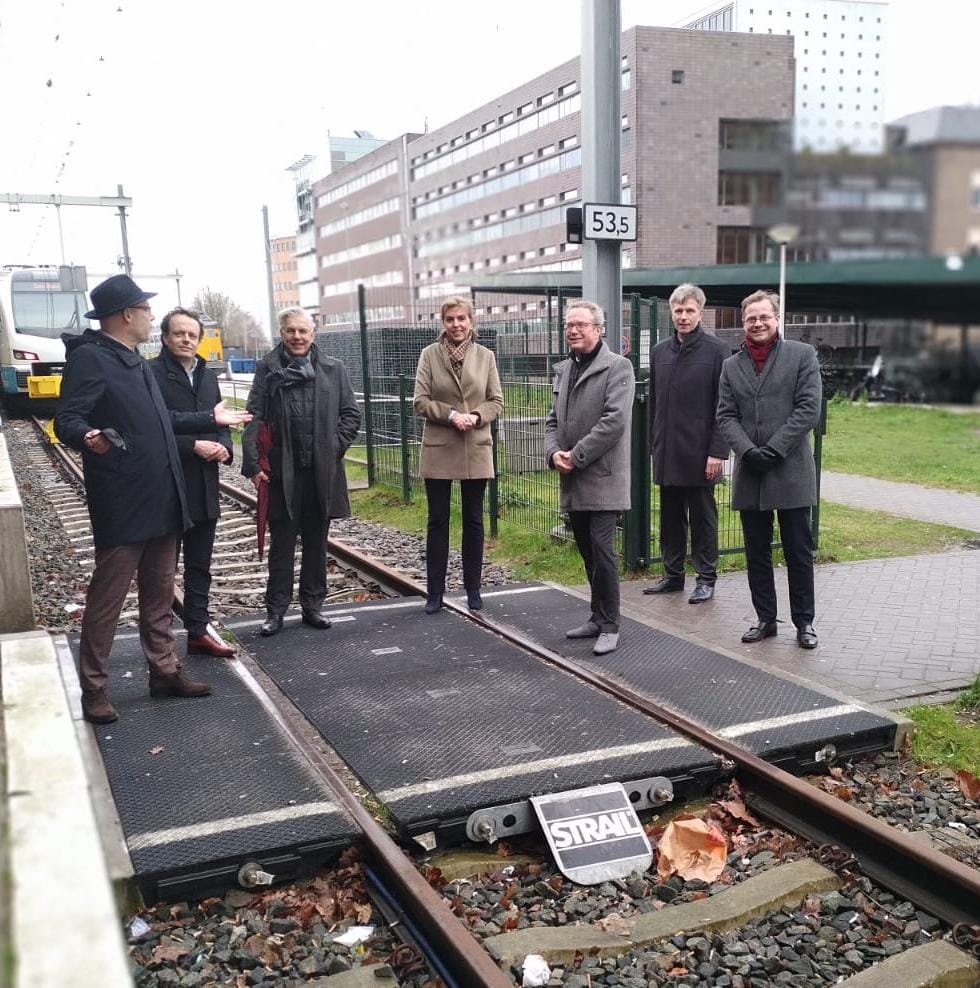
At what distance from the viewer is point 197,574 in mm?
5715

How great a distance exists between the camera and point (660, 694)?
16.5 feet

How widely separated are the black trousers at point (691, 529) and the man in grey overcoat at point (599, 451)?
145cm

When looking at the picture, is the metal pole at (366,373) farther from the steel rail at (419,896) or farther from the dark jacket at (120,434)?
the steel rail at (419,896)

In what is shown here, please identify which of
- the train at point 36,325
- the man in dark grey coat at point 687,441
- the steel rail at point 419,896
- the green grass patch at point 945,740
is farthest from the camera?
the train at point 36,325

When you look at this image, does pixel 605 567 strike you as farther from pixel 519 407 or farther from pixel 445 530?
pixel 519 407

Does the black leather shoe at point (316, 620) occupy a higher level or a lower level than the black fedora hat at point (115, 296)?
lower

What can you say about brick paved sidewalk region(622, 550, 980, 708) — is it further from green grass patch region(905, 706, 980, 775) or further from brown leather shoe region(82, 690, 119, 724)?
brown leather shoe region(82, 690, 119, 724)

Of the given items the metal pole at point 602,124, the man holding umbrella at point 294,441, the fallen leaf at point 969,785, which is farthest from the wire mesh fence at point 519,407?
the fallen leaf at point 969,785

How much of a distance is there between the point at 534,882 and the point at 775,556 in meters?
5.64

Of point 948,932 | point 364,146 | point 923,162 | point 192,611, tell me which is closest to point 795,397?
point 364,146

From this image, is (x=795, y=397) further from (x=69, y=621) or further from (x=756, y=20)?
(x=69, y=621)

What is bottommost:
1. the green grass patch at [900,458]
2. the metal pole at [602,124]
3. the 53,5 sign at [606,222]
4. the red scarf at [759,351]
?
the green grass patch at [900,458]

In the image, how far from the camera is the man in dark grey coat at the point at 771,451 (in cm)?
568

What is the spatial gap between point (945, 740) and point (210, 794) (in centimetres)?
336
